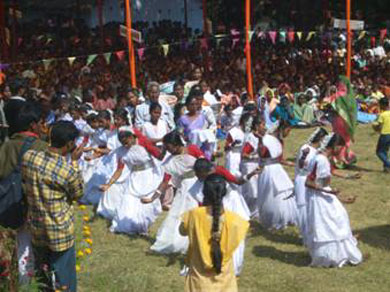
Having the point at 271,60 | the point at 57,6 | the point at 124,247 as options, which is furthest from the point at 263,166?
the point at 57,6

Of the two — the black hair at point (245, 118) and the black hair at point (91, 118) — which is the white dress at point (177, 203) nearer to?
the black hair at point (245, 118)

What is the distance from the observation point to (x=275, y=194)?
28.2 feet

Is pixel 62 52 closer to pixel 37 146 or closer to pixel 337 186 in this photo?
pixel 337 186

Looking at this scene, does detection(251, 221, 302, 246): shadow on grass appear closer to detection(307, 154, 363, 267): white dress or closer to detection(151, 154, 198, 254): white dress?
detection(307, 154, 363, 267): white dress

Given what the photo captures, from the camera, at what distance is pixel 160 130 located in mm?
9391

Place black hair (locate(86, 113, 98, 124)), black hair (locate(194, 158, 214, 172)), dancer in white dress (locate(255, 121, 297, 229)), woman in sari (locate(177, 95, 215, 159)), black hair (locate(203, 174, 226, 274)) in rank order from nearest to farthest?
black hair (locate(203, 174, 226, 274)), black hair (locate(194, 158, 214, 172)), dancer in white dress (locate(255, 121, 297, 229)), woman in sari (locate(177, 95, 215, 159)), black hair (locate(86, 113, 98, 124))

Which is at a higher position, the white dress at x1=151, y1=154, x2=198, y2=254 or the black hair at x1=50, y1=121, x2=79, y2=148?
the black hair at x1=50, y1=121, x2=79, y2=148

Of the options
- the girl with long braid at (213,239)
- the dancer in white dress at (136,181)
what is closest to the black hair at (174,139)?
the dancer in white dress at (136,181)

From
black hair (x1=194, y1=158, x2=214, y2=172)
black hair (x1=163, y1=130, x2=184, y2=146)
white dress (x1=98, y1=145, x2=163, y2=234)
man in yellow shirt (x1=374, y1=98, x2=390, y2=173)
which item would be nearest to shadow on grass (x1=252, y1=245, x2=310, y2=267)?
white dress (x1=98, y1=145, x2=163, y2=234)

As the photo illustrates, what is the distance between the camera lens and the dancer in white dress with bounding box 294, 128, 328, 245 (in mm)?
7227

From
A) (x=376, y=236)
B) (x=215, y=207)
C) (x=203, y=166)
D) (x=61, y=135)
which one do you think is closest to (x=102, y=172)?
(x=376, y=236)

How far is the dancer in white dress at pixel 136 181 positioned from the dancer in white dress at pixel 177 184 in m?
0.90

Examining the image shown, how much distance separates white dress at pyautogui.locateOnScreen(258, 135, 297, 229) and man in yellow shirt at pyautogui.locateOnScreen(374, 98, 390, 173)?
13.1 feet

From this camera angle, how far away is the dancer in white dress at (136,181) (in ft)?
27.5
